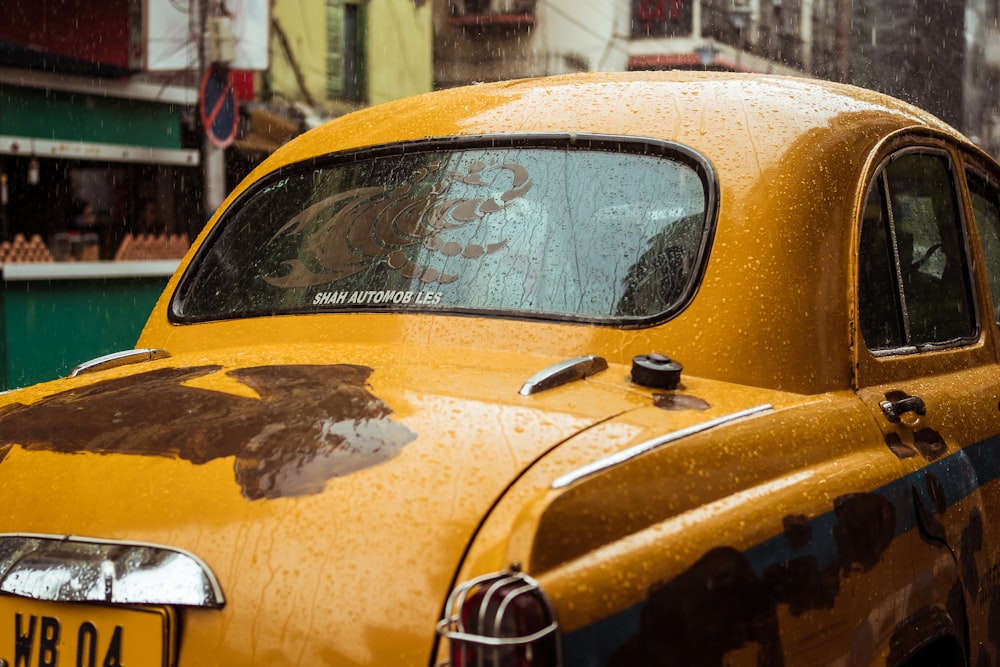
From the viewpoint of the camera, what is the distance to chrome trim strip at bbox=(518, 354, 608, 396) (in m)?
2.21

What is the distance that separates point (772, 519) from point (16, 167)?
38.5 ft

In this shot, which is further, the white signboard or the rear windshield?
the white signboard

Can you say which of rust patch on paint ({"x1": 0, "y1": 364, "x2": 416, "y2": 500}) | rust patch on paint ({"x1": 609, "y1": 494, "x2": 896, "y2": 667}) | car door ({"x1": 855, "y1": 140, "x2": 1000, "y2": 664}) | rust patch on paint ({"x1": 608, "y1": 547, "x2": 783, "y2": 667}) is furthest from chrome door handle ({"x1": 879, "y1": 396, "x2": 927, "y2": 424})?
rust patch on paint ({"x1": 0, "y1": 364, "x2": 416, "y2": 500})

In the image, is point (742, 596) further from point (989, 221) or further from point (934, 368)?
point (989, 221)

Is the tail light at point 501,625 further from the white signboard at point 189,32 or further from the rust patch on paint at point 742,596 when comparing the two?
the white signboard at point 189,32

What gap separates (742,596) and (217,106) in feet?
44.2

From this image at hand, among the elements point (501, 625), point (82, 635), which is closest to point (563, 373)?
point (501, 625)

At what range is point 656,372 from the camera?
7.38 ft

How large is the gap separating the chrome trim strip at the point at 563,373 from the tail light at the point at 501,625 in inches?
23.5

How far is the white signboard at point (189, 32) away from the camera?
43.9ft

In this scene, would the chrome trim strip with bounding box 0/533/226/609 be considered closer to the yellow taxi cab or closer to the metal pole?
the yellow taxi cab

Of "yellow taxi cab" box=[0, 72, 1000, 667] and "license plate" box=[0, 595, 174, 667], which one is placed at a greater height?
"yellow taxi cab" box=[0, 72, 1000, 667]

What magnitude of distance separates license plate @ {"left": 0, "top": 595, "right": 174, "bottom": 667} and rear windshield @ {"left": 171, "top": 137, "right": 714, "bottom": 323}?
1047 mm

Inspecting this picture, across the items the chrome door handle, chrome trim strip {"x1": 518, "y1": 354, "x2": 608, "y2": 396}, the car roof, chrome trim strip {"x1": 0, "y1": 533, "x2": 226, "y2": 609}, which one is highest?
the car roof
